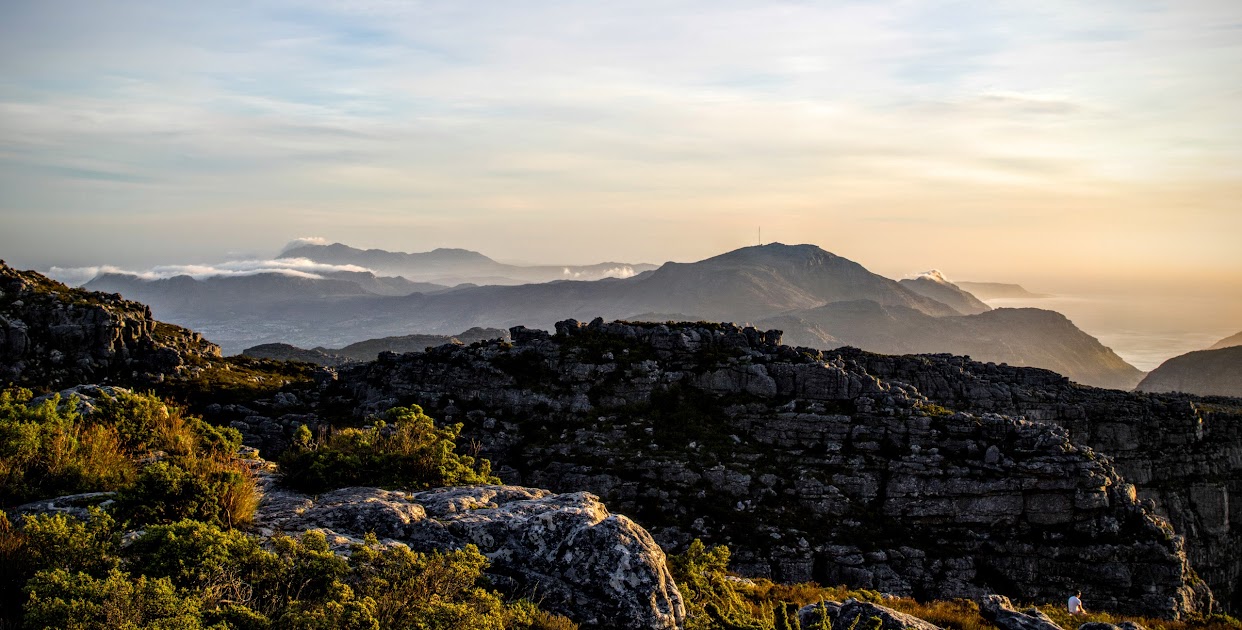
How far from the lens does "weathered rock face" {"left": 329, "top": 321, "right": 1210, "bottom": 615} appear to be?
39.6 meters

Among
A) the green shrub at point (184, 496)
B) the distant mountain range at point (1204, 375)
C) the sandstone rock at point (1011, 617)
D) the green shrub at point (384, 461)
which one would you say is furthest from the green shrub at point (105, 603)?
the distant mountain range at point (1204, 375)

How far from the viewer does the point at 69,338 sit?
55.0 meters

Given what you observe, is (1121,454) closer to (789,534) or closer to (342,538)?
(789,534)

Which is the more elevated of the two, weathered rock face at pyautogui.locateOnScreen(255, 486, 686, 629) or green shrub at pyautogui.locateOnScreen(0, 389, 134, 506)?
green shrub at pyautogui.locateOnScreen(0, 389, 134, 506)

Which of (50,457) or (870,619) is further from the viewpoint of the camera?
(870,619)

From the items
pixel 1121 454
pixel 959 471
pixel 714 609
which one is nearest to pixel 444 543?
pixel 714 609

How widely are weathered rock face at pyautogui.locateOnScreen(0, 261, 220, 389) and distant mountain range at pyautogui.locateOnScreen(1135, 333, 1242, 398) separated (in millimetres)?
199921

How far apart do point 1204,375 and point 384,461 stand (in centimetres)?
22810

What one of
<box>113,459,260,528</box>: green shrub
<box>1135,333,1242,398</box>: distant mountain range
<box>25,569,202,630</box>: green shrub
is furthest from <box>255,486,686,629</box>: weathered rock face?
<box>1135,333,1242,398</box>: distant mountain range

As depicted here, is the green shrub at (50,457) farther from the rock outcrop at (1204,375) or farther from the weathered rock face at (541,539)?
the rock outcrop at (1204,375)

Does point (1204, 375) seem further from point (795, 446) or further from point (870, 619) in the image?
point (870, 619)

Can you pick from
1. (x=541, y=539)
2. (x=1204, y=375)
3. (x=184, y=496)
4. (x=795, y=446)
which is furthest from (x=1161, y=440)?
(x=1204, y=375)

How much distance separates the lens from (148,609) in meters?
8.64

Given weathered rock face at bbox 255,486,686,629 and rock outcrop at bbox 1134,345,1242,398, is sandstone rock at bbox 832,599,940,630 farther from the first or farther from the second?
rock outcrop at bbox 1134,345,1242,398
